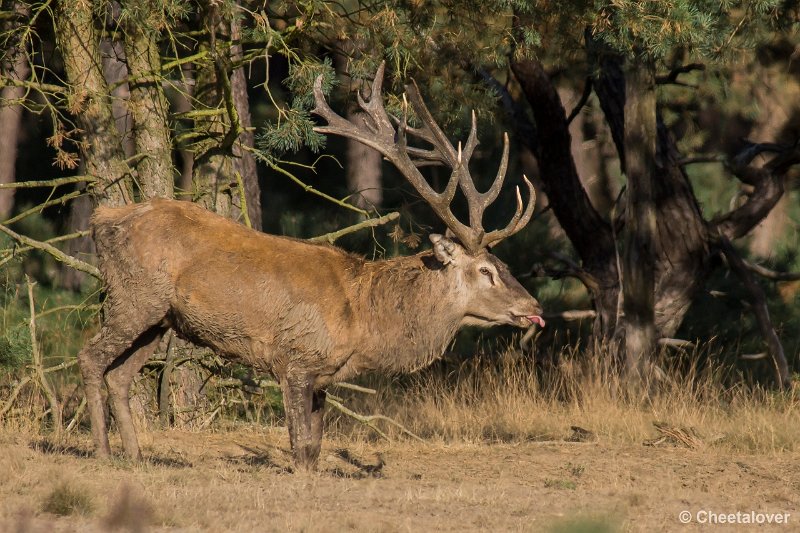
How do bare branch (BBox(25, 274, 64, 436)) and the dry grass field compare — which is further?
bare branch (BBox(25, 274, 64, 436))

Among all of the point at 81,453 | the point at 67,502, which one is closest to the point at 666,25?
the point at 81,453

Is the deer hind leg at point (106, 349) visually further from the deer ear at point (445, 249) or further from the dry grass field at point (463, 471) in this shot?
the deer ear at point (445, 249)

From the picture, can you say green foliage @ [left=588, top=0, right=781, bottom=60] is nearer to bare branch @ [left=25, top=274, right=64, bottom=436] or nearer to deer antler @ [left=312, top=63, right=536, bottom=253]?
deer antler @ [left=312, top=63, right=536, bottom=253]

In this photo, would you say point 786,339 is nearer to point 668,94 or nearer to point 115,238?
point 668,94

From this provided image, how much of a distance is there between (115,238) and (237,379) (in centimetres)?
292

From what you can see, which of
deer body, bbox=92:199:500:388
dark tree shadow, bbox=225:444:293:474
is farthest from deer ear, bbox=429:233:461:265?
dark tree shadow, bbox=225:444:293:474

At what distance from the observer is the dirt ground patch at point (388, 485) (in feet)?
21.0

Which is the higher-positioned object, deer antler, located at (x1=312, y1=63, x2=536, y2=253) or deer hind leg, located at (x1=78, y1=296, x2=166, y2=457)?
deer antler, located at (x1=312, y1=63, x2=536, y2=253)

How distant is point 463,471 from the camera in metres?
8.91

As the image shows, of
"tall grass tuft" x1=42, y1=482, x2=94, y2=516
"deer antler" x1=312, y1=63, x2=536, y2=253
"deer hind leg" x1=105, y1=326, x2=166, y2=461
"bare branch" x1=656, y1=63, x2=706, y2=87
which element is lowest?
"tall grass tuft" x1=42, y1=482, x2=94, y2=516

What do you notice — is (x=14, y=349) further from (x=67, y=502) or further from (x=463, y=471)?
(x=67, y=502)

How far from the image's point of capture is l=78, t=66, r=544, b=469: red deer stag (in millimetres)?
8391

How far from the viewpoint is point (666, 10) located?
31.1ft

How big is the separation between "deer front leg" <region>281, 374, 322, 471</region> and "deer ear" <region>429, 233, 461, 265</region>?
4.28 feet
